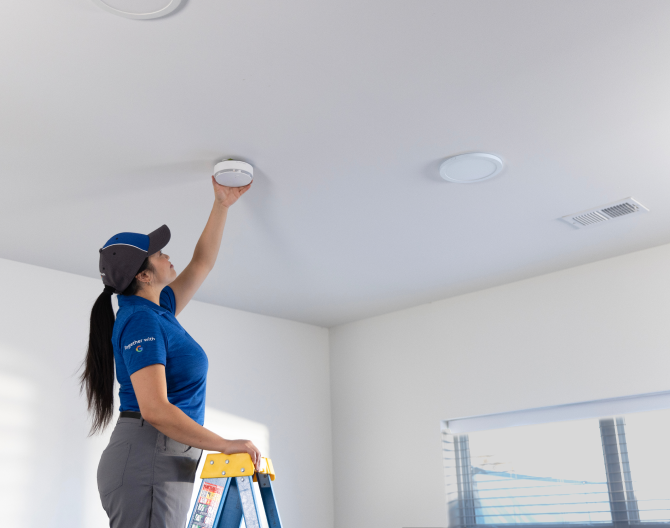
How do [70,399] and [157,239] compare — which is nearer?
[157,239]

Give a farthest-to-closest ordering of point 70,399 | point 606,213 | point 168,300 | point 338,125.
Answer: point 70,399, point 606,213, point 338,125, point 168,300

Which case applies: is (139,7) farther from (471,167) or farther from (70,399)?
(70,399)

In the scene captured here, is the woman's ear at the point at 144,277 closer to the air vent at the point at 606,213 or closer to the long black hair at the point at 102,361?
the long black hair at the point at 102,361

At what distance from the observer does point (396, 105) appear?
78.2 inches

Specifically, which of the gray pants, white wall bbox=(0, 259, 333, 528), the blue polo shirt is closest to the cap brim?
the blue polo shirt

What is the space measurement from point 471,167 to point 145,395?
1.51 m

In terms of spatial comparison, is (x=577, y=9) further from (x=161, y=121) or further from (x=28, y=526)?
(x=28, y=526)

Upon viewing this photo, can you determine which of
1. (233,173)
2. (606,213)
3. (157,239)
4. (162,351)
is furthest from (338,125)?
(606,213)

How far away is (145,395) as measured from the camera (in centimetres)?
139

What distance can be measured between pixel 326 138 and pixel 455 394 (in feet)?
7.29

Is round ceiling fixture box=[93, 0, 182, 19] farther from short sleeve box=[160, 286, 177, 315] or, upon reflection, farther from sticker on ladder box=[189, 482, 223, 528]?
sticker on ladder box=[189, 482, 223, 528]

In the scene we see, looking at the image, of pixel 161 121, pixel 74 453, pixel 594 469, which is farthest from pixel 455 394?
pixel 161 121

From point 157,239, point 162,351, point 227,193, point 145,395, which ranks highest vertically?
point 227,193

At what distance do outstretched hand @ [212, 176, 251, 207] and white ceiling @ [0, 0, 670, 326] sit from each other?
0.08 metres
